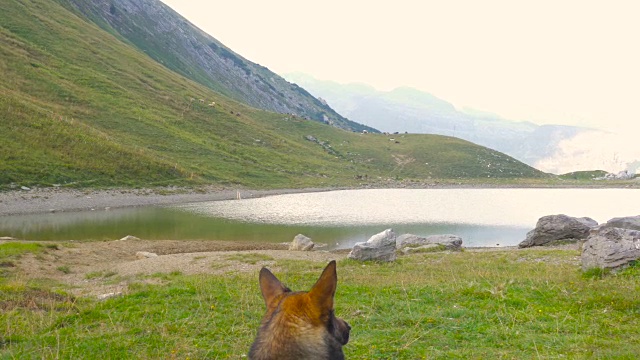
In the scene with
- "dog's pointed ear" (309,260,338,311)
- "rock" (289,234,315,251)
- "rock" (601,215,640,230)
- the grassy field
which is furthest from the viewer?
"rock" (289,234,315,251)

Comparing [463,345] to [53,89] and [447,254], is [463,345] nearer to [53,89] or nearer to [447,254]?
[447,254]

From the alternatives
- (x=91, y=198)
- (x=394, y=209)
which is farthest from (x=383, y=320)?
(x=91, y=198)

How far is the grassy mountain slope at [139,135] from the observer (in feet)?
258

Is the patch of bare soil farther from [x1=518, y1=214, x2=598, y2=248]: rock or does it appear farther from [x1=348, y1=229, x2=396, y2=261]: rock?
[x1=518, y1=214, x2=598, y2=248]: rock

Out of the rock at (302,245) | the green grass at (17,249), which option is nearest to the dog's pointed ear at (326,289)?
the green grass at (17,249)

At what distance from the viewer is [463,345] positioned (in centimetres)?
1061

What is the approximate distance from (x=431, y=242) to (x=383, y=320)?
28.3 m

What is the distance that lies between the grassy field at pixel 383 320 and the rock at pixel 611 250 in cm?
73

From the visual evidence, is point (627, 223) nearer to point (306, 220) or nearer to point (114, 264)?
point (306, 220)

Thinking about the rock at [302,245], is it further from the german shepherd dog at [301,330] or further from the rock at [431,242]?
the german shepherd dog at [301,330]

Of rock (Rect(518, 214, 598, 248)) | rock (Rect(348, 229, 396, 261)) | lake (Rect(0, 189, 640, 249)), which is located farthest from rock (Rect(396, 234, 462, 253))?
rock (Rect(348, 229, 396, 261))

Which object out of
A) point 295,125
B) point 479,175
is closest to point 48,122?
point 295,125

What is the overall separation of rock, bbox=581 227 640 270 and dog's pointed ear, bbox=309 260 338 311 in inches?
733

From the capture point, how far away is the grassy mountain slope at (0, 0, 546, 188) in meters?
78.6
